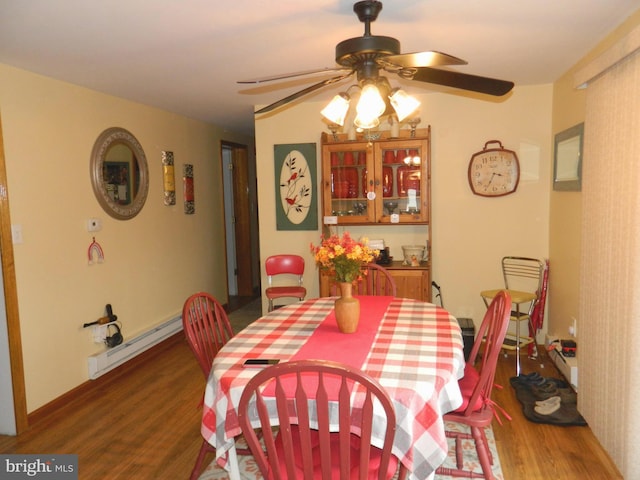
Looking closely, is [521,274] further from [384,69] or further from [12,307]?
[12,307]

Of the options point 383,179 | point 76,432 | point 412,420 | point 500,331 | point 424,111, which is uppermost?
point 424,111

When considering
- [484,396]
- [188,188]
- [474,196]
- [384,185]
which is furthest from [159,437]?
[474,196]

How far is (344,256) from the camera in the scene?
225 cm

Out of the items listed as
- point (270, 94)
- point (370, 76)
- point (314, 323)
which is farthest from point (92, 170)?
point (370, 76)

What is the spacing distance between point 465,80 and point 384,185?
2.15 metres

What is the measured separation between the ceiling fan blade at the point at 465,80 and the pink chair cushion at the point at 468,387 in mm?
1319

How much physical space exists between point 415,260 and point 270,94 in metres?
1.89

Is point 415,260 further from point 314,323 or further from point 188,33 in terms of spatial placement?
point 188,33

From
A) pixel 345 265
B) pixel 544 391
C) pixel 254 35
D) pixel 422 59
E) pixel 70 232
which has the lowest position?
pixel 544 391

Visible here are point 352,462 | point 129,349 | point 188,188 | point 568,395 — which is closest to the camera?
point 352,462

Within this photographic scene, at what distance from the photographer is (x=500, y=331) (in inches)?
80.0

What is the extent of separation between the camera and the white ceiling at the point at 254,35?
2.19 metres

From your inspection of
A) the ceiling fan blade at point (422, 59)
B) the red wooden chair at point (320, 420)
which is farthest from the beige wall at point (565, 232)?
the red wooden chair at point (320, 420)

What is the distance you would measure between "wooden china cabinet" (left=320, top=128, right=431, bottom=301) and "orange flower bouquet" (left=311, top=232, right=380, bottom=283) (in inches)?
72.3
